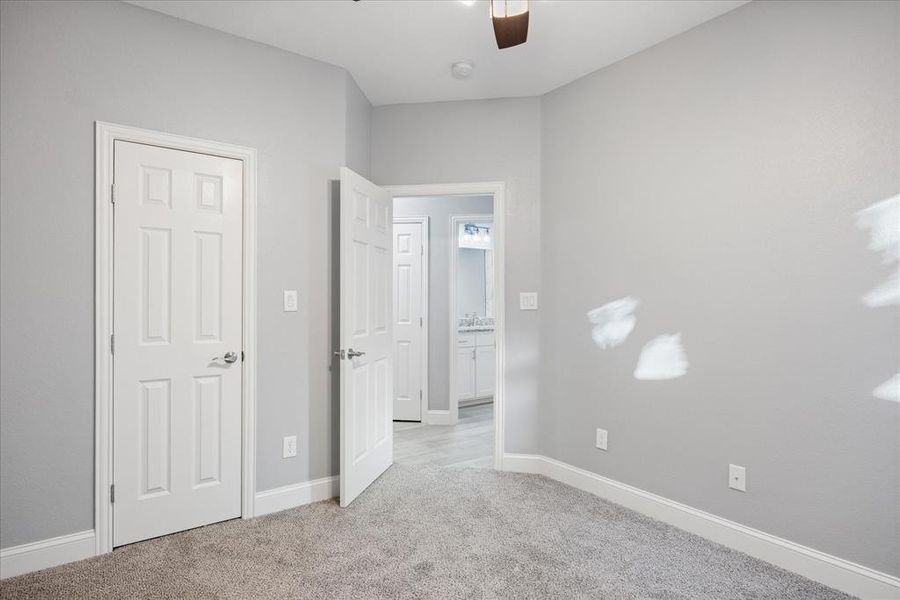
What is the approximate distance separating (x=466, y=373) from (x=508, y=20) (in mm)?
4451

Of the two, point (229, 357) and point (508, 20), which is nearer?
point (508, 20)

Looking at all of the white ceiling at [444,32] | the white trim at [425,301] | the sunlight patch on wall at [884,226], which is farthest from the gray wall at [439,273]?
the sunlight patch on wall at [884,226]

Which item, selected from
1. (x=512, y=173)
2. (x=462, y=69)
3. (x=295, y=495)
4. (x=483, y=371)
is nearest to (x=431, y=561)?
(x=295, y=495)

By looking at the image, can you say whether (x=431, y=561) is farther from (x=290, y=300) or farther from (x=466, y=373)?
(x=466, y=373)

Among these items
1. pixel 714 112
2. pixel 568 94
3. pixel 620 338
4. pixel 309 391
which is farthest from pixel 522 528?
pixel 568 94

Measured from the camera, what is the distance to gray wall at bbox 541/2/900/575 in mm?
1903

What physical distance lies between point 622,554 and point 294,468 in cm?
184

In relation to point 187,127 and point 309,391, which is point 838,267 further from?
point 187,127

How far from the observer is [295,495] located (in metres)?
2.75

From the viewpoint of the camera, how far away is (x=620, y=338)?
9.34 ft

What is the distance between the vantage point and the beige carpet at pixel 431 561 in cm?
191

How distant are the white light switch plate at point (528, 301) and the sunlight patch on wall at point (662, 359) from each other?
849 mm

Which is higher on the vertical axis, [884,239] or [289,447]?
[884,239]

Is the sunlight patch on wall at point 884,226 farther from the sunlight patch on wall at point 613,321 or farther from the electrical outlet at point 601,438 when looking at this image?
the electrical outlet at point 601,438
